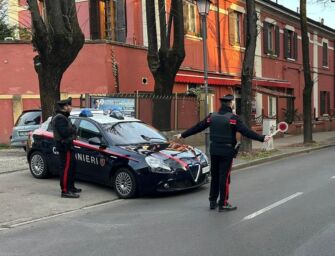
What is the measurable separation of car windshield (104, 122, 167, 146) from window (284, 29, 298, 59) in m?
25.4

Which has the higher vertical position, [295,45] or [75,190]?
[295,45]

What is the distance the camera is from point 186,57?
80.2ft

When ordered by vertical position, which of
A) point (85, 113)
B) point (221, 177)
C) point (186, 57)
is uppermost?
point (186, 57)

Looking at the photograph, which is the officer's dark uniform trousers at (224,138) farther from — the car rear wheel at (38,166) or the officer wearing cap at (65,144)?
the car rear wheel at (38,166)

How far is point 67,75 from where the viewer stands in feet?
65.5

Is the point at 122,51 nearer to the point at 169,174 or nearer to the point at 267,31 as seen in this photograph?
the point at 169,174

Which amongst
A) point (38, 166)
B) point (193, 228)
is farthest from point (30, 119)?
point (193, 228)

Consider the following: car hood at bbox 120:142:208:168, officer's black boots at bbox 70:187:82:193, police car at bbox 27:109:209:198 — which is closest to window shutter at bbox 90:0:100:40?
police car at bbox 27:109:209:198

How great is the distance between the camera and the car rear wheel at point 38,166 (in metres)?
11.7

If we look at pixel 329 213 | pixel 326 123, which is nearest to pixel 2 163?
pixel 329 213

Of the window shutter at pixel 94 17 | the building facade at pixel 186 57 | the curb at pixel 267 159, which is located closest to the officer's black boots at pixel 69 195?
the curb at pixel 267 159

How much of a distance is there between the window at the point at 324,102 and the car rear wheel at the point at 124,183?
33.4 m

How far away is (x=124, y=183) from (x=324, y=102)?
34417mm

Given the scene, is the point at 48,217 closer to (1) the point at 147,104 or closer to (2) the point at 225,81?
(1) the point at 147,104
